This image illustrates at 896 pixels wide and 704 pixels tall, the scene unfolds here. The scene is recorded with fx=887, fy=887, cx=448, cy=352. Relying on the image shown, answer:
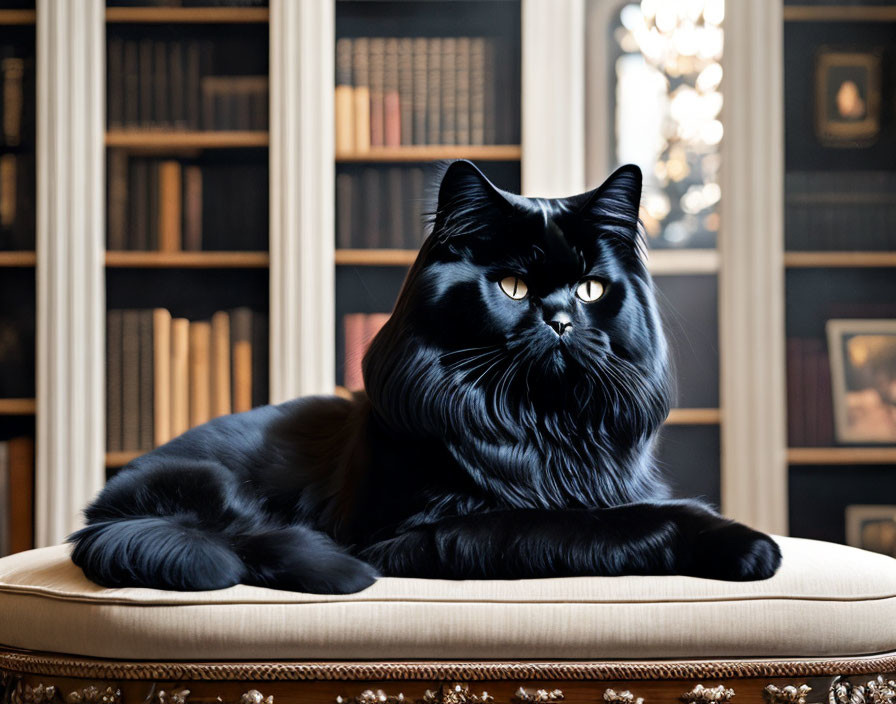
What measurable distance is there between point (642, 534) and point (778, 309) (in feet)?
4.12

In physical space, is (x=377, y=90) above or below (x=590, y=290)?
above

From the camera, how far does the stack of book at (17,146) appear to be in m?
2.00

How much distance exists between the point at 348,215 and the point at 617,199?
1.15 m

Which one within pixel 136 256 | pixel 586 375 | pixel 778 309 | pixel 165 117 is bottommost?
pixel 586 375

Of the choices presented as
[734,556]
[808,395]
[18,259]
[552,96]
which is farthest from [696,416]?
[18,259]

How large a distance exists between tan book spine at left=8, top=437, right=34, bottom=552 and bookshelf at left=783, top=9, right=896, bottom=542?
5.56 feet

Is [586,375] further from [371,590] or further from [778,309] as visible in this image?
[778,309]

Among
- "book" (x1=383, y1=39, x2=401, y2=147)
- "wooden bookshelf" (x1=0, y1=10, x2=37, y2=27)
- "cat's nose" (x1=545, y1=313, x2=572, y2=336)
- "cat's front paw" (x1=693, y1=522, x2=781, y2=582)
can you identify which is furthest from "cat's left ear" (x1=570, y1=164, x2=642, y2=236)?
"wooden bookshelf" (x1=0, y1=10, x2=37, y2=27)

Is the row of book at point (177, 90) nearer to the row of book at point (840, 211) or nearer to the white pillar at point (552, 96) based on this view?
the white pillar at point (552, 96)

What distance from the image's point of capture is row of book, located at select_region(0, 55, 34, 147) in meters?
2.00

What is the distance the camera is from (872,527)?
201cm

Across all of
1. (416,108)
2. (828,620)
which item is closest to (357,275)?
(416,108)

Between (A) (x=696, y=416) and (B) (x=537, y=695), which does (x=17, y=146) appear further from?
(B) (x=537, y=695)

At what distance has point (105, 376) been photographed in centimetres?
197
